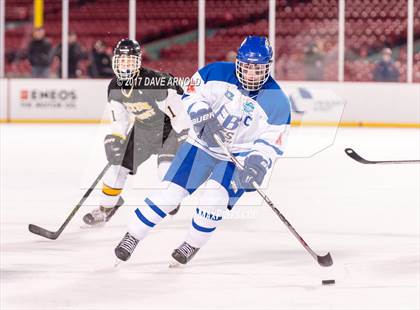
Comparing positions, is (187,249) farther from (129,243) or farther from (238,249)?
(238,249)

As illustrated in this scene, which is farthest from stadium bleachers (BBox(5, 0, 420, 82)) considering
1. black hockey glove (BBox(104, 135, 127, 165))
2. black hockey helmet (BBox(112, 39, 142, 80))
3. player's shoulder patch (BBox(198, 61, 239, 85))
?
player's shoulder patch (BBox(198, 61, 239, 85))

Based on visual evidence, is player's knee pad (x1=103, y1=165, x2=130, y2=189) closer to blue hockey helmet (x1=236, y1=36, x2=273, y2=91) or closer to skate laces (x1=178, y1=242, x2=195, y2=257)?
skate laces (x1=178, y1=242, x2=195, y2=257)

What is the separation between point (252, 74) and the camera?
3809mm

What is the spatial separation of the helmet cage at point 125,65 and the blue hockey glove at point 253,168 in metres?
1.11

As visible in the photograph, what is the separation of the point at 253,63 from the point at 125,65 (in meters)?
1.00

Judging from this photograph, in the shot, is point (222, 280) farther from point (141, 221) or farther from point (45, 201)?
point (45, 201)

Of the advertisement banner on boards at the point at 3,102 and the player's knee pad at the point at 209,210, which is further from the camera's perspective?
the advertisement banner on boards at the point at 3,102

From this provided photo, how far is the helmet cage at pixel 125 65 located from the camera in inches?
181

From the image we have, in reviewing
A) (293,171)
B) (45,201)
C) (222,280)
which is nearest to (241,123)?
(222,280)

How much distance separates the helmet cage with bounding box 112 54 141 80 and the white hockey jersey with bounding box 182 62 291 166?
75 cm

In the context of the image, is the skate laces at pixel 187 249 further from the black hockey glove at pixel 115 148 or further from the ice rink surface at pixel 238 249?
the black hockey glove at pixel 115 148

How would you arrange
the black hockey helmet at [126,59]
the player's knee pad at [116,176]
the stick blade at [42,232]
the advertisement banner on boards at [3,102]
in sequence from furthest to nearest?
the advertisement banner on boards at [3,102], the player's knee pad at [116,176], the black hockey helmet at [126,59], the stick blade at [42,232]

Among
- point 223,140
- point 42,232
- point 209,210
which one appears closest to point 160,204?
point 209,210

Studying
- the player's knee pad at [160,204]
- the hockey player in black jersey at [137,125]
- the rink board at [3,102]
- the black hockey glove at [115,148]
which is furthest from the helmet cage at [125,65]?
the rink board at [3,102]
